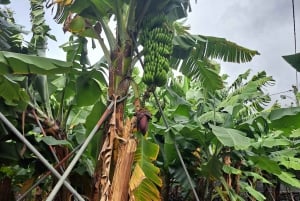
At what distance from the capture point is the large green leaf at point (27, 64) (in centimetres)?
238

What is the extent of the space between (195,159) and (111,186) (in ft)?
6.14

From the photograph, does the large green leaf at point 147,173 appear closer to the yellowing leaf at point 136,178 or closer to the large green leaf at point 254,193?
the yellowing leaf at point 136,178

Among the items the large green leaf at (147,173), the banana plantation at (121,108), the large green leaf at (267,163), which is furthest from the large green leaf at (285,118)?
the large green leaf at (147,173)

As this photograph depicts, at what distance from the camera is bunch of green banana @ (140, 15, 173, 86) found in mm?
2556

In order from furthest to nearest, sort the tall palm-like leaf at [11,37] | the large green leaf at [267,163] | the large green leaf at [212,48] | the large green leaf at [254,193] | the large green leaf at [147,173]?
the large green leaf at [254,193] → the large green leaf at [267,163] → the large green leaf at [212,48] → the tall palm-like leaf at [11,37] → the large green leaf at [147,173]

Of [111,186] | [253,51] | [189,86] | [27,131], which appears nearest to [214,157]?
[253,51]

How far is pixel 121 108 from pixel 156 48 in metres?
0.46

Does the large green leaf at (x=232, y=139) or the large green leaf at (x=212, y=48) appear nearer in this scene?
the large green leaf at (x=232, y=139)

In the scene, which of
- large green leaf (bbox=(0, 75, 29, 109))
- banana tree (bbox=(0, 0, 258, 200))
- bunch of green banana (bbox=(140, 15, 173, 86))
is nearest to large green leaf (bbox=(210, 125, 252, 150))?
banana tree (bbox=(0, 0, 258, 200))

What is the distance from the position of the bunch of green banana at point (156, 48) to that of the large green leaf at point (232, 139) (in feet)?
2.11

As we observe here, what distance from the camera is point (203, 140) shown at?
3.54 m

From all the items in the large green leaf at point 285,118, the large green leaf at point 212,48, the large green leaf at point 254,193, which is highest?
the large green leaf at point 212,48

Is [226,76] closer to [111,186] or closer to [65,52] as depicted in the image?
[65,52]

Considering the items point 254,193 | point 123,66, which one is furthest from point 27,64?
point 254,193
